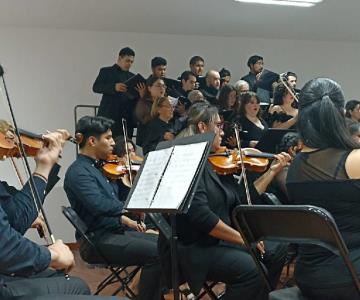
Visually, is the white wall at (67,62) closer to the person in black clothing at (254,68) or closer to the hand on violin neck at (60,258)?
the person in black clothing at (254,68)

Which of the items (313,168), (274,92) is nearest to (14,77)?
(274,92)

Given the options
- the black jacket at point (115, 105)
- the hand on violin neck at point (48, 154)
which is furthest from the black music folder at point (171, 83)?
the hand on violin neck at point (48, 154)

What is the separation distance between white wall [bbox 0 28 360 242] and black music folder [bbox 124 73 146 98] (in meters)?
1.00

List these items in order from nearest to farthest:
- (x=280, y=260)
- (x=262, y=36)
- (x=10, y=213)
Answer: (x=10, y=213)
(x=280, y=260)
(x=262, y=36)

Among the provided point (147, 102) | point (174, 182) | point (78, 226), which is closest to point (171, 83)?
point (147, 102)

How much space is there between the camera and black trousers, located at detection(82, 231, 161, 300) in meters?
2.44

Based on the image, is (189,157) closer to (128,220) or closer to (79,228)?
(79,228)

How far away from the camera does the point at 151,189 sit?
1.90 metres

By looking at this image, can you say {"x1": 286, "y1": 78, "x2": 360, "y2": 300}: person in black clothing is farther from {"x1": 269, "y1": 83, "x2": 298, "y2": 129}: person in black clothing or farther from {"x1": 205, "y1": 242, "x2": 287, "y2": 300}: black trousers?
{"x1": 269, "y1": 83, "x2": 298, "y2": 129}: person in black clothing

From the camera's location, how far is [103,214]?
105 inches

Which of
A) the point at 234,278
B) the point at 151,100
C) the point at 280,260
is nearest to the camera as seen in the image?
the point at 234,278

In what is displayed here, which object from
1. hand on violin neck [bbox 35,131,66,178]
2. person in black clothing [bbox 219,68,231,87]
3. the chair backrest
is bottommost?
the chair backrest

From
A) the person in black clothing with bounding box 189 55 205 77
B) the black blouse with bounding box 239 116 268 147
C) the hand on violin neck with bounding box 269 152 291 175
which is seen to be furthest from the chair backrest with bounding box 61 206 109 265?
the person in black clothing with bounding box 189 55 205 77

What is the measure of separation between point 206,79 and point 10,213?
399cm
